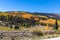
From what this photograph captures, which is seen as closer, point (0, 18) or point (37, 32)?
point (37, 32)

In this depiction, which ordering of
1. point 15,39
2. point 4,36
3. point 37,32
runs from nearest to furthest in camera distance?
point 15,39
point 4,36
point 37,32

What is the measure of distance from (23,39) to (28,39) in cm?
39

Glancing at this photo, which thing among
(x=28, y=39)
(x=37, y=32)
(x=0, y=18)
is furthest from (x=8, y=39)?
(x=0, y=18)

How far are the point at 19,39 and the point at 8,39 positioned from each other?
0.89 metres

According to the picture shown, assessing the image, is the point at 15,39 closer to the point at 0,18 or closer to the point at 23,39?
the point at 23,39

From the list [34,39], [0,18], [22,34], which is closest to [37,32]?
[22,34]

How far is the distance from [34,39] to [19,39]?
1272 millimetres

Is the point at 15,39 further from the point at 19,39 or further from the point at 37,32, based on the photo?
the point at 37,32

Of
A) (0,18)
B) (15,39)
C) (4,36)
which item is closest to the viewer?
(15,39)

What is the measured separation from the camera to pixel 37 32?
2502 cm

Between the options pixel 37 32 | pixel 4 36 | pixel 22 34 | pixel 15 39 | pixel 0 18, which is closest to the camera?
pixel 15 39

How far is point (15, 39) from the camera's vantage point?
56.6 feet

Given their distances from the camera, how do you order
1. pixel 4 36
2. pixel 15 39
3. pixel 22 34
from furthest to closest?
pixel 22 34 < pixel 4 36 < pixel 15 39

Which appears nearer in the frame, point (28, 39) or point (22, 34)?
point (28, 39)
